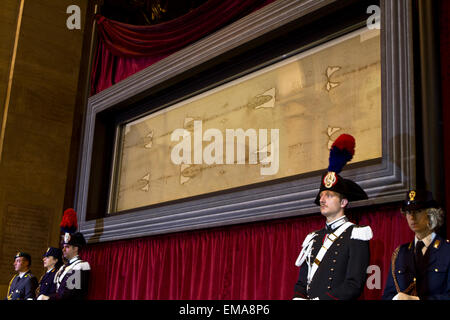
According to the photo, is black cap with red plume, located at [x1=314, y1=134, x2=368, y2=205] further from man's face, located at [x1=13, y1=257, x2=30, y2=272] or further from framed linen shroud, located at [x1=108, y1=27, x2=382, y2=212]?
man's face, located at [x1=13, y1=257, x2=30, y2=272]

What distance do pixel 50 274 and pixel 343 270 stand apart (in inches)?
145

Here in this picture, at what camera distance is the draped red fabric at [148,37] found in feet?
18.3

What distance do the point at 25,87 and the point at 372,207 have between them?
554 centimetres

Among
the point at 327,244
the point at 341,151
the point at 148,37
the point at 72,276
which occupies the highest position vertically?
the point at 148,37

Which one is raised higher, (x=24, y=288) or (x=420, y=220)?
(x=420, y=220)

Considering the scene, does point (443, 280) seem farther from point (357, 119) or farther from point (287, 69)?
point (287, 69)

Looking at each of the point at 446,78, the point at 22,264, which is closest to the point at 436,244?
the point at 446,78

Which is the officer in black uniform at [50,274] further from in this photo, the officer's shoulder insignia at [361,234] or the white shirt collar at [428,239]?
the white shirt collar at [428,239]

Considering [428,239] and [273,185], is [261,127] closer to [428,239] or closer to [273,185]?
[273,185]

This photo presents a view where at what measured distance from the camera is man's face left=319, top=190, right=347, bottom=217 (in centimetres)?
326

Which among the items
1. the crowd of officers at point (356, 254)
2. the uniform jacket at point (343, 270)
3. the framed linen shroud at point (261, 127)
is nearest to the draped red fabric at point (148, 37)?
the framed linen shroud at point (261, 127)

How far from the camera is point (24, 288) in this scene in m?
6.23
